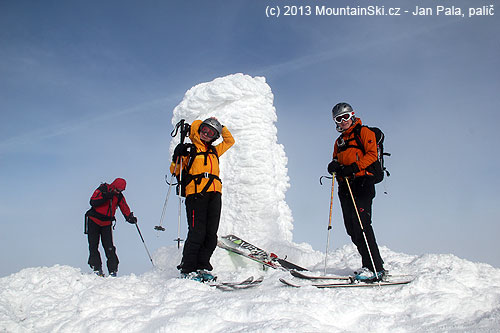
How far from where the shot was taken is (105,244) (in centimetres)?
891

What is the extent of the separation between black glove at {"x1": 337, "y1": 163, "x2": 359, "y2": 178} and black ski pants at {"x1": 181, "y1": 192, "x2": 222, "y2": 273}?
1948mm

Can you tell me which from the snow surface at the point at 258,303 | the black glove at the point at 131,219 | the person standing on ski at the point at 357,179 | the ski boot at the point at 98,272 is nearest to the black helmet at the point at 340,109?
the person standing on ski at the point at 357,179

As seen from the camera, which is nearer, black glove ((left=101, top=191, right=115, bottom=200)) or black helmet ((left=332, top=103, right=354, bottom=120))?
black helmet ((left=332, top=103, right=354, bottom=120))

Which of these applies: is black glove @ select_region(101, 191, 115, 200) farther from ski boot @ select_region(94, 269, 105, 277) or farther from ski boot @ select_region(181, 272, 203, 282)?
ski boot @ select_region(181, 272, 203, 282)

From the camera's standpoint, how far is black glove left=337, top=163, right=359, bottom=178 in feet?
17.6

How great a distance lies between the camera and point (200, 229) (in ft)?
19.0

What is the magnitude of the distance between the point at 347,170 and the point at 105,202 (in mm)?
5955

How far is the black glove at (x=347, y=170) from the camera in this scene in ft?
17.6

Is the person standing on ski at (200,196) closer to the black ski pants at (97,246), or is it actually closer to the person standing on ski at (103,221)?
the person standing on ski at (103,221)

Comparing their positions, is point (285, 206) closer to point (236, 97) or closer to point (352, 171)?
point (236, 97)

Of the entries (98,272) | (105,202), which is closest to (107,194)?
(105,202)

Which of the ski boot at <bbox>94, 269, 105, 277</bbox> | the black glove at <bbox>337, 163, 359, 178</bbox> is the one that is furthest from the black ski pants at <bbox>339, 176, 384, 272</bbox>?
the ski boot at <bbox>94, 269, 105, 277</bbox>

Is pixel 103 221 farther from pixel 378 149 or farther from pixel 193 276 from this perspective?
pixel 378 149

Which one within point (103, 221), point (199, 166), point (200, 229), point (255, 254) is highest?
point (199, 166)
